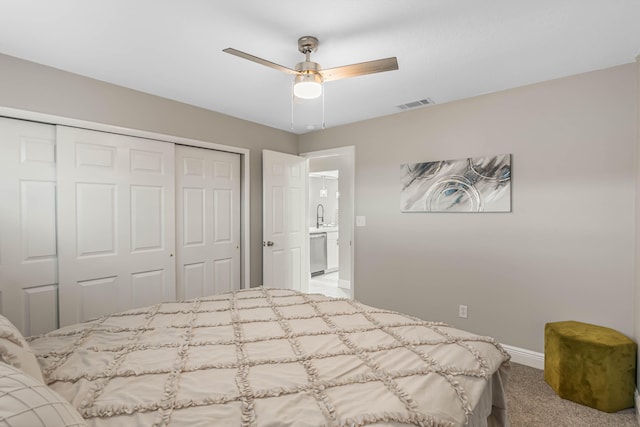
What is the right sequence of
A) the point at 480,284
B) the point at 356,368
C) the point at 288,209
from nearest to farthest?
the point at 356,368
the point at 480,284
the point at 288,209

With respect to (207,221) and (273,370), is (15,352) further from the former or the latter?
(207,221)

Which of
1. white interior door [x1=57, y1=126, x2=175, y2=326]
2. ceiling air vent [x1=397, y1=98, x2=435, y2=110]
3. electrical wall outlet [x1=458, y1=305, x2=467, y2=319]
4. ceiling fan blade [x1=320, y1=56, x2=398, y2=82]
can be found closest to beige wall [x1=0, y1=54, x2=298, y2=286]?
white interior door [x1=57, y1=126, x2=175, y2=326]

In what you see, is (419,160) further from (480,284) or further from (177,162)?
(177,162)

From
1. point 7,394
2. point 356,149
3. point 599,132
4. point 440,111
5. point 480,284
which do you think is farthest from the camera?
point 356,149

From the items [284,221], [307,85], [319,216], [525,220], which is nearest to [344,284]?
[284,221]

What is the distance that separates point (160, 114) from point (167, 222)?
3.44 ft

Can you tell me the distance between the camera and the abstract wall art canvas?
9.64 feet

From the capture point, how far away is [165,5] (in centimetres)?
172

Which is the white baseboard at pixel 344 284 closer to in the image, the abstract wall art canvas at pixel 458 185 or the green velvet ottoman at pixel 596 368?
the abstract wall art canvas at pixel 458 185

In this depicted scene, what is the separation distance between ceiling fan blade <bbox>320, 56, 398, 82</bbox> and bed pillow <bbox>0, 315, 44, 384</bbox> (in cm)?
188

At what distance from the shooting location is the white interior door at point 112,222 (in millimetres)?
2586

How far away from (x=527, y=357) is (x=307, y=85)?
2.90 m

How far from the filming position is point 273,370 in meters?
1.32

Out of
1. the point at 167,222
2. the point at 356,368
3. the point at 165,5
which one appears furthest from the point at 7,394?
the point at 167,222
